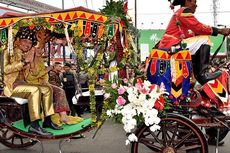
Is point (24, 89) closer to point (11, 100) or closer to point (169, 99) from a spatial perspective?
point (11, 100)

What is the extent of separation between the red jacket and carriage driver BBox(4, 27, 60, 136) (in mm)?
1860

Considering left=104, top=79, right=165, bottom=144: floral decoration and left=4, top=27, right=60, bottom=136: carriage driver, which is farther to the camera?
left=4, top=27, right=60, bottom=136: carriage driver

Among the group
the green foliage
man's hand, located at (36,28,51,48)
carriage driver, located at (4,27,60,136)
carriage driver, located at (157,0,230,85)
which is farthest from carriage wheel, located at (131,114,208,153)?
man's hand, located at (36,28,51,48)

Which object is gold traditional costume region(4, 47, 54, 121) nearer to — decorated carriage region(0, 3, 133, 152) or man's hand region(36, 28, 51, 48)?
decorated carriage region(0, 3, 133, 152)

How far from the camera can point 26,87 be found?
561cm

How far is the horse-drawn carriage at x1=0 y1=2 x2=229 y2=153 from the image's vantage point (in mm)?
4441

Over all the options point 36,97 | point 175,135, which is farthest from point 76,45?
point 175,135

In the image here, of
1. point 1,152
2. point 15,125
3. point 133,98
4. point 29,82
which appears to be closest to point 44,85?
point 29,82

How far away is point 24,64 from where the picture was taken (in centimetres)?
562

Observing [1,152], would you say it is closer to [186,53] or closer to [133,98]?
[133,98]

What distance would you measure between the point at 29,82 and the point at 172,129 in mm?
2522

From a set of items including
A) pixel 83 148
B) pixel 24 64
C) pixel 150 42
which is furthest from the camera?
pixel 150 42

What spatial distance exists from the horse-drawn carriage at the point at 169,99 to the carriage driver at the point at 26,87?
0.12m

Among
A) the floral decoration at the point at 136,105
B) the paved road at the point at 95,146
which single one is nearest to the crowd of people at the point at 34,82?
the paved road at the point at 95,146
